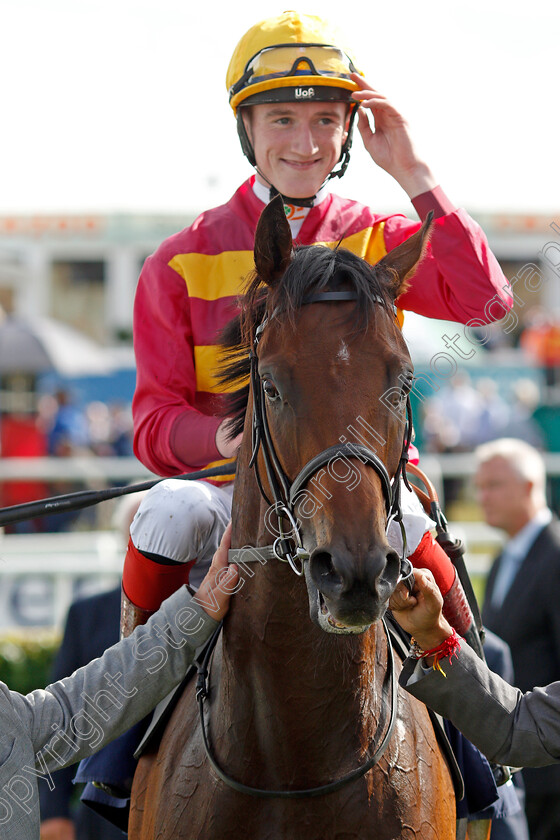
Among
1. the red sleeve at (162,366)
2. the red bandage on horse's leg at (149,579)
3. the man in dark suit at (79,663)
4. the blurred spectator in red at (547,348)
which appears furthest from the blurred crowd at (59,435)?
the red bandage on horse's leg at (149,579)

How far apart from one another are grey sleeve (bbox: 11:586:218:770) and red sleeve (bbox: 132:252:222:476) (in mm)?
565

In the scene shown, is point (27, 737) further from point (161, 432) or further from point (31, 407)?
point (31, 407)

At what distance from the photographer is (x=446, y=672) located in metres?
2.44

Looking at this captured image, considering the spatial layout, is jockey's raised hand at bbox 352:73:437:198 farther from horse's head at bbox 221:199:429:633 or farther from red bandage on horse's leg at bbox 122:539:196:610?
red bandage on horse's leg at bbox 122:539:196:610

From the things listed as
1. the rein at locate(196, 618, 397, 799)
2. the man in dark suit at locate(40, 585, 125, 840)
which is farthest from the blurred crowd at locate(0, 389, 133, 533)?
the rein at locate(196, 618, 397, 799)

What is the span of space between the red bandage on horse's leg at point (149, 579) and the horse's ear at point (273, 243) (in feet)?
3.05

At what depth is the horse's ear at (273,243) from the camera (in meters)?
2.41

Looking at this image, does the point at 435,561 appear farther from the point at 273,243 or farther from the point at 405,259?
the point at 273,243

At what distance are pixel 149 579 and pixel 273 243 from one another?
3.58 feet

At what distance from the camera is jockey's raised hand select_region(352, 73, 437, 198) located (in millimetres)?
3123

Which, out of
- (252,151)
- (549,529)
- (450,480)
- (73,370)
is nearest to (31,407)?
(73,370)

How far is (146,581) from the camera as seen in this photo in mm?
2928

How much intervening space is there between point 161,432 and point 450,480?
8.54 m

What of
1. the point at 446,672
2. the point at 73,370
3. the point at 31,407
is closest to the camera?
the point at 446,672
